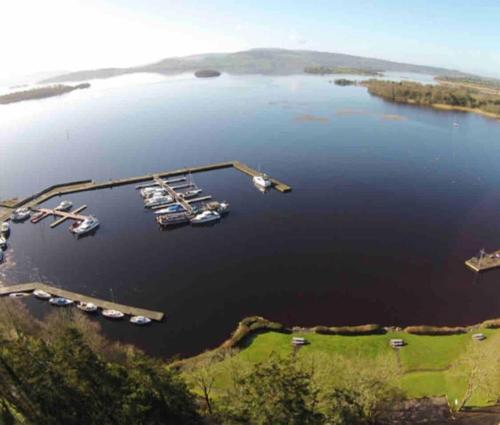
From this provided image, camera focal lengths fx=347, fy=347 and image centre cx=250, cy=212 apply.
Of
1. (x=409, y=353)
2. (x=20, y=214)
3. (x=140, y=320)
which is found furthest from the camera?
(x=20, y=214)

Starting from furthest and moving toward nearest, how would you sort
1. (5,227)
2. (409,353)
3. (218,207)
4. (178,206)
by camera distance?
(178,206) → (218,207) → (5,227) → (409,353)

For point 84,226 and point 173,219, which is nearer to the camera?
point 84,226

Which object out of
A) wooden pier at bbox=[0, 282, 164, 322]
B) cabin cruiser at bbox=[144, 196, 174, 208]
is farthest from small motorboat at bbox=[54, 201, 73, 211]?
wooden pier at bbox=[0, 282, 164, 322]

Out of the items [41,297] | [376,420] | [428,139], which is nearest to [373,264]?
[376,420]

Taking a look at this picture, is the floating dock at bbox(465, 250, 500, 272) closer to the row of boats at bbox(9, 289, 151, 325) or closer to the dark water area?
the dark water area

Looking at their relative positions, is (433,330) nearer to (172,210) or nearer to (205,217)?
(205,217)

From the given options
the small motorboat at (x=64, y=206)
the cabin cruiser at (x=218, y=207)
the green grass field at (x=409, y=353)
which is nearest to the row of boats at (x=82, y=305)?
the green grass field at (x=409, y=353)

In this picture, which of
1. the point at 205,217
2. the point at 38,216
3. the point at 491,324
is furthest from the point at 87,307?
the point at 491,324
